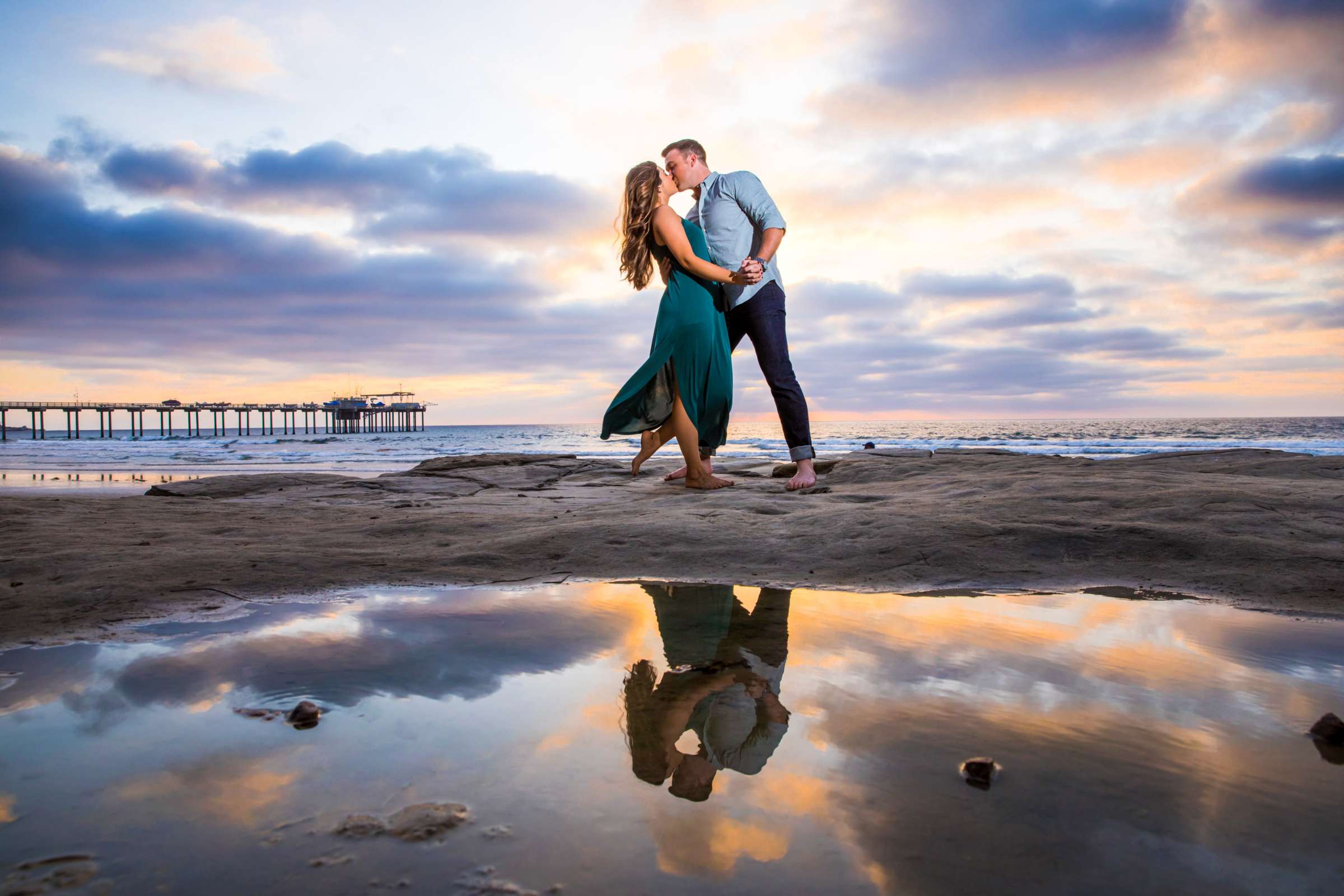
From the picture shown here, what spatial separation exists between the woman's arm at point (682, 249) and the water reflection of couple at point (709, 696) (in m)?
2.69

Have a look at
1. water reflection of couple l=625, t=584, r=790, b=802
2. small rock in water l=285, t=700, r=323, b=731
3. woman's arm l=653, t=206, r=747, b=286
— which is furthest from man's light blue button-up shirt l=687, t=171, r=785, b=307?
small rock in water l=285, t=700, r=323, b=731

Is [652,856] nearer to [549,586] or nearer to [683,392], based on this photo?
[549,586]

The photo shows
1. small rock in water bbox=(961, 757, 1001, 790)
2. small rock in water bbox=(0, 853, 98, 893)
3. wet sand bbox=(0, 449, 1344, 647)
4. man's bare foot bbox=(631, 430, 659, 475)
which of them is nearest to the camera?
small rock in water bbox=(0, 853, 98, 893)

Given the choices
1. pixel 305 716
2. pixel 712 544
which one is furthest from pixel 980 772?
pixel 712 544

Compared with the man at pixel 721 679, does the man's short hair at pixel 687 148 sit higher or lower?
higher

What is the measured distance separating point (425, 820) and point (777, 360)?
3.86 m

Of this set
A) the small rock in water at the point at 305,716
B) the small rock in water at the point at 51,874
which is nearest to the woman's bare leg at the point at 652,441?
the small rock in water at the point at 305,716

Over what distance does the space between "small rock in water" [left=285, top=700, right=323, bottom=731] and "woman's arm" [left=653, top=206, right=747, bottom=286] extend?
3.44 metres

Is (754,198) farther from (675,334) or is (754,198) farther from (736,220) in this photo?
(675,334)

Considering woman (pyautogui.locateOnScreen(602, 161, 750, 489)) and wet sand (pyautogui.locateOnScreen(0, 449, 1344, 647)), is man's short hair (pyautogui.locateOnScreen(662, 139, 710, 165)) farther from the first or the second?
wet sand (pyautogui.locateOnScreen(0, 449, 1344, 647))

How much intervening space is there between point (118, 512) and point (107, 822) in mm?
3305

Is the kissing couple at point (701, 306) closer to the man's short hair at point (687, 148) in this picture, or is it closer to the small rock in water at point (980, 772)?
the man's short hair at point (687, 148)

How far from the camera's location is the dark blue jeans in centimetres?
441

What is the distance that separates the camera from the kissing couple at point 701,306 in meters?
4.33
